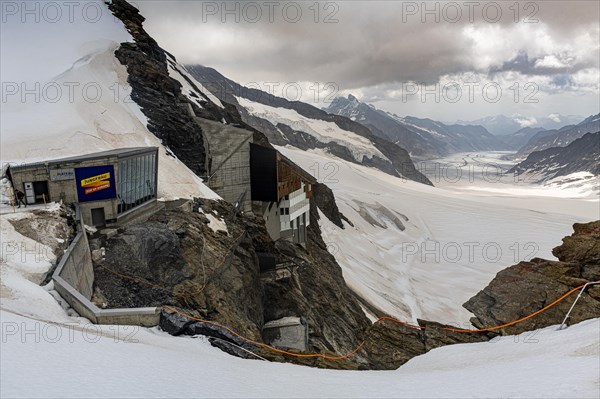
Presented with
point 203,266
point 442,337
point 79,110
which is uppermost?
point 79,110

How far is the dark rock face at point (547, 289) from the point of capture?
13.8 metres

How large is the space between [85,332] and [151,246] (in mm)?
10526

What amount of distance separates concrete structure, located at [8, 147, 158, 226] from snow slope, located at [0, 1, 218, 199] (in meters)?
4.89

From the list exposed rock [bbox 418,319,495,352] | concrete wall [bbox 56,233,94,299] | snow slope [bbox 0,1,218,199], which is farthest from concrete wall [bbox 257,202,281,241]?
Result: exposed rock [bbox 418,319,495,352]

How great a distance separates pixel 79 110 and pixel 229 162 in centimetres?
1629

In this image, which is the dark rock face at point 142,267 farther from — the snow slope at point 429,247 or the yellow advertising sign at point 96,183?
the snow slope at point 429,247

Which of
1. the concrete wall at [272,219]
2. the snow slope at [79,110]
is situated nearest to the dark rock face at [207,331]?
the snow slope at [79,110]

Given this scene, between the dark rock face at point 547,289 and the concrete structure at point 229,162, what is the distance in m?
32.5

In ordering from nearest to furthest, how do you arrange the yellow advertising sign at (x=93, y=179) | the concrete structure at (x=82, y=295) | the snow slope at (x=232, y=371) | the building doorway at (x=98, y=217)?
the snow slope at (x=232, y=371)
the concrete structure at (x=82, y=295)
the yellow advertising sign at (x=93, y=179)
the building doorway at (x=98, y=217)

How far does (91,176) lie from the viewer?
2294cm

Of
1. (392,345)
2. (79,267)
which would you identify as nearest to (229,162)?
(79,267)

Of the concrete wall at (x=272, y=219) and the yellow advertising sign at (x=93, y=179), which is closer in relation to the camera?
the yellow advertising sign at (x=93, y=179)

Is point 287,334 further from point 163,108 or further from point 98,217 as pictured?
point 163,108

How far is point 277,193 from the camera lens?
147ft
